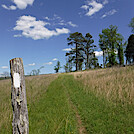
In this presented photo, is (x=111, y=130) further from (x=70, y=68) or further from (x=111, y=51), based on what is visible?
(x=70, y=68)

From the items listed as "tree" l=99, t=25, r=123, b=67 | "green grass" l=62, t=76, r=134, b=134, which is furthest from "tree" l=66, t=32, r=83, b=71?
"green grass" l=62, t=76, r=134, b=134

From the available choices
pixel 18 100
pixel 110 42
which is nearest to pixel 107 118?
pixel 18 100

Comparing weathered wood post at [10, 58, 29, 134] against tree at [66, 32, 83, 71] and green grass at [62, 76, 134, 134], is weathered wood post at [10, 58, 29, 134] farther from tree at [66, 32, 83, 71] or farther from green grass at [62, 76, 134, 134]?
tree at [66, 32, 83, 71]

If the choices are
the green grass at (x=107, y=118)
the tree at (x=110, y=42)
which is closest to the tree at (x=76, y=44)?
the tree at (x=110, y=42)

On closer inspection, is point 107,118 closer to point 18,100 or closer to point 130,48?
point 18,100

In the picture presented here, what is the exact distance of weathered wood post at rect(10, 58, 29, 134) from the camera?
236 centimetres

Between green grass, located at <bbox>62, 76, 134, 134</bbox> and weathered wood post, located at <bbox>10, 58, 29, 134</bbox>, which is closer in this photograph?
weathered wood post, located at <bbox>10, 58, 29, 134</bbox>

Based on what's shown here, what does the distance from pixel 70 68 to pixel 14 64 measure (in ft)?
199

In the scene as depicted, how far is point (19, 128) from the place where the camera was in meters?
2.33

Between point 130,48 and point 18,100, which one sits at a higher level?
point 130,48

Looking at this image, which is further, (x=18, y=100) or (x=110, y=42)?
(x=110, y=42)

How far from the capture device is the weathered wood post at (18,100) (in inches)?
92.7

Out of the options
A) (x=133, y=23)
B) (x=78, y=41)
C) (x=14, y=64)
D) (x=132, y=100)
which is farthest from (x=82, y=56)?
(x=14, y=64)

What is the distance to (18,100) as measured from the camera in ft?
7.78
